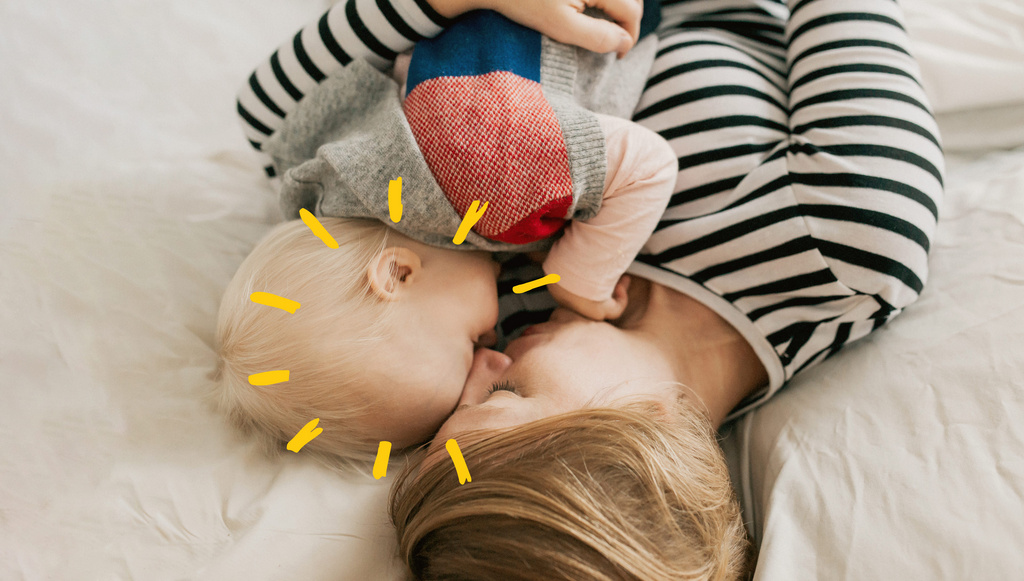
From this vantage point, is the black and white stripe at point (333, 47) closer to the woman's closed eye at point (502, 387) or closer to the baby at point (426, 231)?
the baby at point (426, 231)

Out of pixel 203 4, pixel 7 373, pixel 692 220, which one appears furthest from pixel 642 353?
pixel 203 4

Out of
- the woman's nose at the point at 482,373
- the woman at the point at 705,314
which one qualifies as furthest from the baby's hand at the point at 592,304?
the woman's nose at the point at 482,373

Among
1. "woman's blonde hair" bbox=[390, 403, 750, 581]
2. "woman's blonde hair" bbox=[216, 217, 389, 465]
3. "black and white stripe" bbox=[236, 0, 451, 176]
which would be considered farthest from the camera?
"black and white stripe" bbox=[236, 0, 451, 176]

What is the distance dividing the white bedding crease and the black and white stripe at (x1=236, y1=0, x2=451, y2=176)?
18 centimetres

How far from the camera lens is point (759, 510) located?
76cm

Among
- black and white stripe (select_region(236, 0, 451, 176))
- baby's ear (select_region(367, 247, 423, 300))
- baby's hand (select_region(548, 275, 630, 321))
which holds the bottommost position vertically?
baby's hand (select_region(548, 275, 630, 321))

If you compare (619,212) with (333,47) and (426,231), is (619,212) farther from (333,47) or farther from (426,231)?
(333,47)

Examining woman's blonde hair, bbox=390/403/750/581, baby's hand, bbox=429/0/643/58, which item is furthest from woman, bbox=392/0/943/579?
baby's hand, bbox=429/0/643/58

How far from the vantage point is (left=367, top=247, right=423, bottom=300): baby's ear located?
0.71m

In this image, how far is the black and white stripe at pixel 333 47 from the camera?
0.80m

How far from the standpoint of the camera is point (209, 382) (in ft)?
2.56

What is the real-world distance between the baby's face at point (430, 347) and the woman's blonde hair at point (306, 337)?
0.03 meters

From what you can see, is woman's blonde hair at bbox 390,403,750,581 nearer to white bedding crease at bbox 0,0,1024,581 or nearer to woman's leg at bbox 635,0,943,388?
white bedding crease at bbox 0,0,1024,581

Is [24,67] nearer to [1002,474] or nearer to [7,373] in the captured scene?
[7,373]
